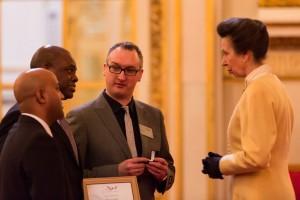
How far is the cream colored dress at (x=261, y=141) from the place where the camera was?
2994 mm

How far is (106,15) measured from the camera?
5391mm

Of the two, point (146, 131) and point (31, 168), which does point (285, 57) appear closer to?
point (146, 131)

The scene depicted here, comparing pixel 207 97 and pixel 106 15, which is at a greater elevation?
pixel 106 15

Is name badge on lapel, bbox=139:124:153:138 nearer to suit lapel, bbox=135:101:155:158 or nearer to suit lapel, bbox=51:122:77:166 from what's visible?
suit lapel, bbox=135:101:155:158

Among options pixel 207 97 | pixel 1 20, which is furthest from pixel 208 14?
pixel 1 20

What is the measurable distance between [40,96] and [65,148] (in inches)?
15.8

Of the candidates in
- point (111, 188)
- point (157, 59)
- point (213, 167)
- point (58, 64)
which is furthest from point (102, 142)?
point (157, 59)

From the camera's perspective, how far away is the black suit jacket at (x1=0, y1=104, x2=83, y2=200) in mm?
2844

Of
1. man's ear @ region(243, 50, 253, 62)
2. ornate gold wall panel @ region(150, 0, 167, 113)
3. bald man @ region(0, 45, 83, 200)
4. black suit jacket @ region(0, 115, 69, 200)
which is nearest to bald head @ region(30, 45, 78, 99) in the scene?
bald man @ region(0, 45, 83, 200)

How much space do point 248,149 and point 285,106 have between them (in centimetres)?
28

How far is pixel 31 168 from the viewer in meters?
2.43

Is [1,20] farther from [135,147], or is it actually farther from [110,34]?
[135,147]

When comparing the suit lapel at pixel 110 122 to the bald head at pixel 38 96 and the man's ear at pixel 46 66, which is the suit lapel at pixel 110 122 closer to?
the man's ear at pixel 46 66

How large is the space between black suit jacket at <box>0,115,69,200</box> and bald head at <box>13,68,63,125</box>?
96mm
